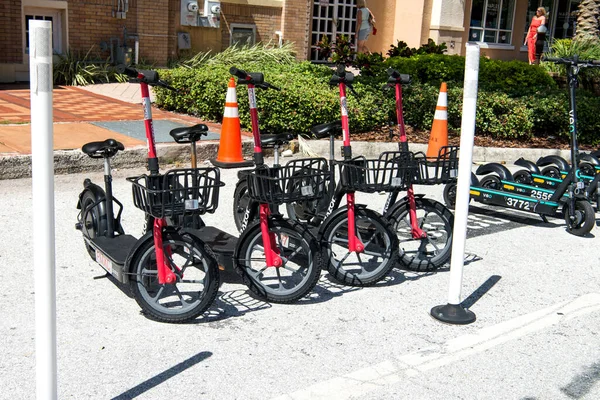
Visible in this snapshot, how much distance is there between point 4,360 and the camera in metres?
4.12

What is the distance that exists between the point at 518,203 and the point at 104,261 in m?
4.38

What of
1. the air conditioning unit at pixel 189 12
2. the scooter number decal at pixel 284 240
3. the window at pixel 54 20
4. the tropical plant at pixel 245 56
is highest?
the air conditioning unit at pixel 189 12

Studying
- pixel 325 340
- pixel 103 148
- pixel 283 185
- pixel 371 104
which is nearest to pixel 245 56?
pixel 371 104

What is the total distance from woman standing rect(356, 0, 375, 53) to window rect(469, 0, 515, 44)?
5.47 metres

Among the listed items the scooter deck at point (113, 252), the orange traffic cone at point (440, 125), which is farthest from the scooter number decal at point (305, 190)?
the orange traffic cone at point (440, 125)

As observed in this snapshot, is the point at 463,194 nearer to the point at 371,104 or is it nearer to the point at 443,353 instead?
the point at 443,353

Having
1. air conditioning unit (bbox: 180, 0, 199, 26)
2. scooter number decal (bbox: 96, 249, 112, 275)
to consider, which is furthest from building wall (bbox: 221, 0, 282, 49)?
scooter number decal (bbox: 96, 249, 112, 275)

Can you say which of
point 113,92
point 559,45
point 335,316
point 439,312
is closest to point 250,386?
point 335,316

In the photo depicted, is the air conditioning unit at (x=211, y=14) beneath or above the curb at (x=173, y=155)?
above

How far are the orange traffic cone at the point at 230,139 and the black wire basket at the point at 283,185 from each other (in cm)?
349

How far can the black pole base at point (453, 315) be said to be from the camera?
5027 millimetres

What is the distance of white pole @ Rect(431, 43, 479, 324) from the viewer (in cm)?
477

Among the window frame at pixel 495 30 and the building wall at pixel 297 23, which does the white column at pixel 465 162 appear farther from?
the window frame at pixel 495 30

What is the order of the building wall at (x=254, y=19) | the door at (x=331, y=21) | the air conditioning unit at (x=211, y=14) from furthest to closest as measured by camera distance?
the door at (x=331, y=21) → the building wall at (x=254, y=19) → the air conditioning unit at (x=211, y=14)
